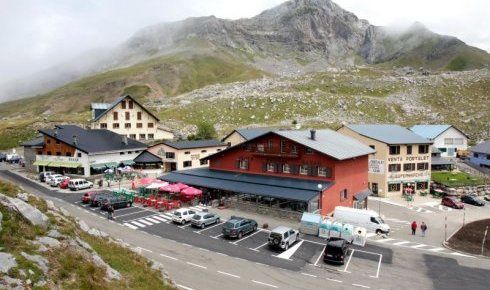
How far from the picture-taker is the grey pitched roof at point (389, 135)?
225 feet

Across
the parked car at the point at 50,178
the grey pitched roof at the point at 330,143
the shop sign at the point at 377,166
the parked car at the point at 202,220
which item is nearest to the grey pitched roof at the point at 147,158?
the parked car at the point at 50,178

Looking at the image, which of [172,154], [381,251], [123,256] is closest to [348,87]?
[172,154]

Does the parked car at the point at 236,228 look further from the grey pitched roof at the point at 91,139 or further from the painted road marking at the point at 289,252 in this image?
the grey pitched roof at the point at 91,139

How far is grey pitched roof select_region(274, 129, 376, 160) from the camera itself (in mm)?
52344

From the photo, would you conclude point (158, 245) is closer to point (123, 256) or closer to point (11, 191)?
point (123, 256)

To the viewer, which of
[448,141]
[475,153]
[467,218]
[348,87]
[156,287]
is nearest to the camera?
[156,287]

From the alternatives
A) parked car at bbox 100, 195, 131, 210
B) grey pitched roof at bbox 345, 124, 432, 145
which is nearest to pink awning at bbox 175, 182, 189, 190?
parked car at bbox 100, 195, 131, 210

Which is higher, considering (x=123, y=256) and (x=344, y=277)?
(x=123, y=256)

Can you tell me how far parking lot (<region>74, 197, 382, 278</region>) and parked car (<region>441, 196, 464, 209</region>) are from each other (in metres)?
28.6

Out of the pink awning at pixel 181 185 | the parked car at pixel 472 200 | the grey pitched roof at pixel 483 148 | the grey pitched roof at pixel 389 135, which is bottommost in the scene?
the parked car at pixel 472 200

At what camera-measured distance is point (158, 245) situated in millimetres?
37000

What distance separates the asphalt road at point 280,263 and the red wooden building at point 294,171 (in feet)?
26.9

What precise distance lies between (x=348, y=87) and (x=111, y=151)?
12497 cm

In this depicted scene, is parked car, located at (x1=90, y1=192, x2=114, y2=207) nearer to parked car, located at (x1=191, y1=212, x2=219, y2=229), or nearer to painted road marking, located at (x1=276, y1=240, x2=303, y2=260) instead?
parked car, located at (x1=191, y1=212, x2=219, y2=229)
